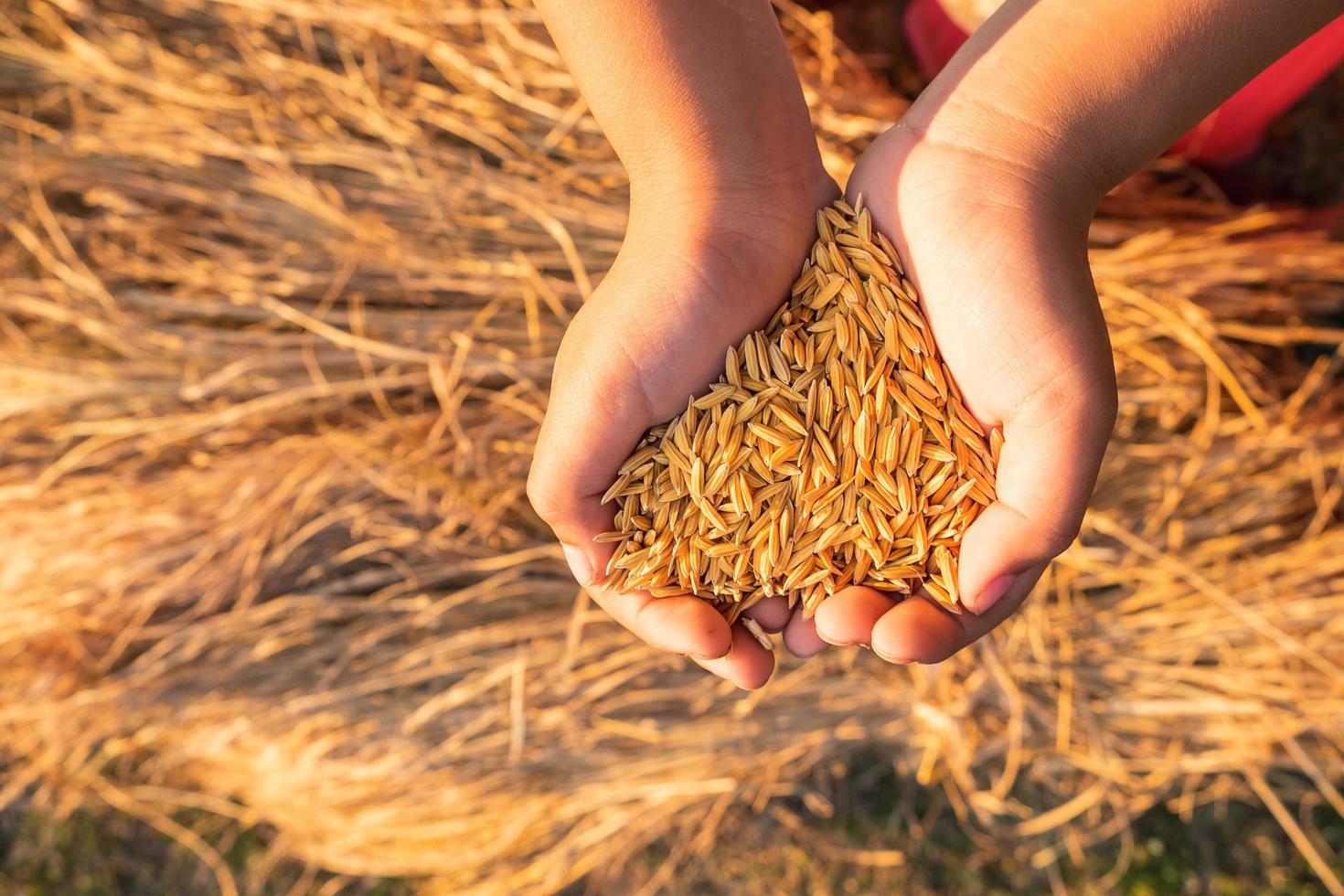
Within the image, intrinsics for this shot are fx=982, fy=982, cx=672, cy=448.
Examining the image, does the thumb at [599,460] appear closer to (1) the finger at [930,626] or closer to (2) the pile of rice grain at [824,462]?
(2) the pile of rice grain at [824,462]

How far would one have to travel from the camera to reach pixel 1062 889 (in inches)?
79.4

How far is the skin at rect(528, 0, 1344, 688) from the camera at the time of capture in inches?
38.5

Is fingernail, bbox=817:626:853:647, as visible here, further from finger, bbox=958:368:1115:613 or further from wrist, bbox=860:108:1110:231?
wrist, bbox=860:108:1110:231

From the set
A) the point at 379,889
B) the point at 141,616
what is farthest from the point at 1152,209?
the point at 379,889

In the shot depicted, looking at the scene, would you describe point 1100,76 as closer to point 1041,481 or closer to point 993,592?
point 1041,481

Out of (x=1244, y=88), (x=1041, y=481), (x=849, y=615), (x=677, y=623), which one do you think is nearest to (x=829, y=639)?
(x=849, y=615)

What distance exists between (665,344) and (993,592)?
0.44 metres

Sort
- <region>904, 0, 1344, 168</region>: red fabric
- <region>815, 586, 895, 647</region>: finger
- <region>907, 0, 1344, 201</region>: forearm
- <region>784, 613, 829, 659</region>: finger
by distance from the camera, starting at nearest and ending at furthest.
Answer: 1. <region>907, 0, 1344, 201</region>: forearm
2. <region>815, 586, 895, 647</region>: finger
3. <region>784, 613, 829, 659</region>: finger
4. <region>904, 0, 1344, 168</region>: red fabric

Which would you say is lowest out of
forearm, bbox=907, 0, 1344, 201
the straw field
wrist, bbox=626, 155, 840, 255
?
the straw field

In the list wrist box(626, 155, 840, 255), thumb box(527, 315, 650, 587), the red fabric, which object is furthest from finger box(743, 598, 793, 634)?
the red fabric

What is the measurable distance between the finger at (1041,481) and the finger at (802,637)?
0.61 ft

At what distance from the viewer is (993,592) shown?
1.04 m

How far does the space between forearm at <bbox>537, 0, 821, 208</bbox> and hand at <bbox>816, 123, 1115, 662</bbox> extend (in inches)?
5.9

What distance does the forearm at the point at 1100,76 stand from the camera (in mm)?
942
